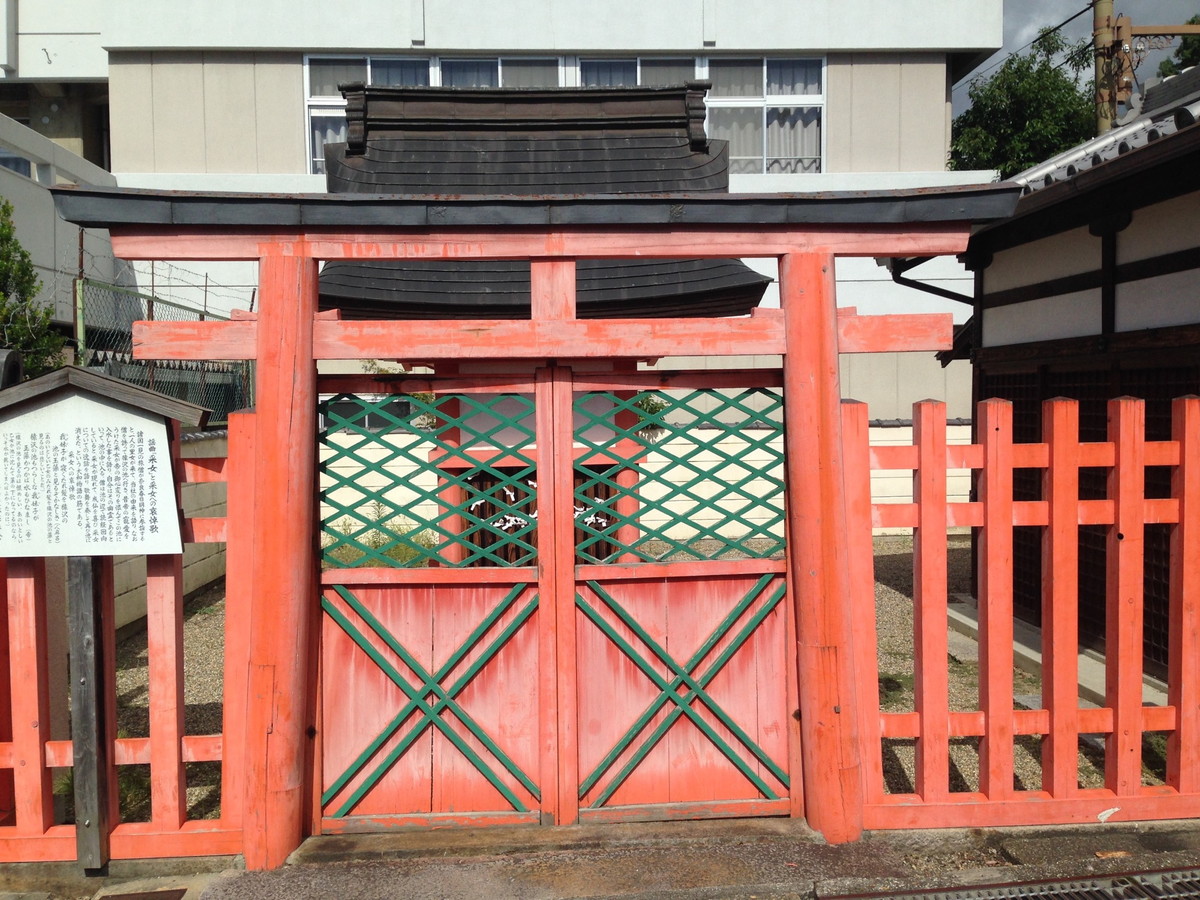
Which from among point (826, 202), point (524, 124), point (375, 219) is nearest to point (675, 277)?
point (524, 124)

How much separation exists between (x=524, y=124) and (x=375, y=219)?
489 cm

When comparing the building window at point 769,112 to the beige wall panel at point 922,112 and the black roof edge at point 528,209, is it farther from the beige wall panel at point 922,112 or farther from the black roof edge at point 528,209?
the black roof edge at point 528,209

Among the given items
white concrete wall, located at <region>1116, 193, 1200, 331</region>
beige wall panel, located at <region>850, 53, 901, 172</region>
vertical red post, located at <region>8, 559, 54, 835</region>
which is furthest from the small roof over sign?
beige wall panel, located at <region>850, 53, 901, 172</region>

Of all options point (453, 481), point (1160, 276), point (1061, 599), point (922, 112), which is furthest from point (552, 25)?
point (1061, 599)

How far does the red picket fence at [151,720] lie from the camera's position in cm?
370

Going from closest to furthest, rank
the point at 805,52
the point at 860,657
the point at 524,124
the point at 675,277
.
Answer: the point at 860,657 → the point at 675,277 → the point at 524,124 → the point at 805,52

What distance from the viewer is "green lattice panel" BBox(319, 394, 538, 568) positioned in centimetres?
410

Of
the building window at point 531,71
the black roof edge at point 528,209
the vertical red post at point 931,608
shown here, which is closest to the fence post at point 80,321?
the black roof edge at point 528,209

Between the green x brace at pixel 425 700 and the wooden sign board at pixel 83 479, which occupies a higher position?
the wooden sign board at pixel 83 479

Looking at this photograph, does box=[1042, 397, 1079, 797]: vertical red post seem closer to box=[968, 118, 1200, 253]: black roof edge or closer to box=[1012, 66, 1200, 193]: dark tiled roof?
box=[1012, 66, 1200, 193]: dark tiled roof

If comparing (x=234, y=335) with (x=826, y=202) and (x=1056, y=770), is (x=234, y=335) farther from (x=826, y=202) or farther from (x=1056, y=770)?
(x=1056, y=770)

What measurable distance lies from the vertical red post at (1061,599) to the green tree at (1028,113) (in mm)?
15735

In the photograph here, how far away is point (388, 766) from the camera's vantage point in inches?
161

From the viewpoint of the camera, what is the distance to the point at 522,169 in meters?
7.82
